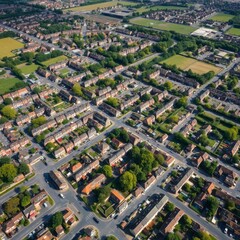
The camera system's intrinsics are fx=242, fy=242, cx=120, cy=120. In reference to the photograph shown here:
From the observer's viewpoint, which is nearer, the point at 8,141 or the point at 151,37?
the point at 8,141

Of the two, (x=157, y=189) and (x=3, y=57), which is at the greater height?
(x=3, y=57)

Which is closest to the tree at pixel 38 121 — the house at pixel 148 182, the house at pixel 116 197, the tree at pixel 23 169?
the tree at pixel 23 169

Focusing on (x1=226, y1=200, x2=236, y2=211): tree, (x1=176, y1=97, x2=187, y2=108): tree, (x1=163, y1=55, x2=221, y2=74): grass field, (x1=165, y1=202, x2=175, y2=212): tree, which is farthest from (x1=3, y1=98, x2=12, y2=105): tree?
(x1=226, y1=200, x2=236, y2=211): tree

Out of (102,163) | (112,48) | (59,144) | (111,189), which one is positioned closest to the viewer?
(111,189)

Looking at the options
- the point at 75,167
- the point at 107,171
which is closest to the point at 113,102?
the point at 75,167

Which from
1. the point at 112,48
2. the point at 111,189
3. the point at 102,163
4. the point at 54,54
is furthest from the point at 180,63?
the point at 111,189

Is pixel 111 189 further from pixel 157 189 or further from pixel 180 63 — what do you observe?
pixel 180 63

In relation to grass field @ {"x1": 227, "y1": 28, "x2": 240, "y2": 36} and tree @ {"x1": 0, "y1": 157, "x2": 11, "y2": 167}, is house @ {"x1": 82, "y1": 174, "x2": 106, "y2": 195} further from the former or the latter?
grass field @ {"x1": 227, "y1": 28, "x2": 240, "y2": 36}
